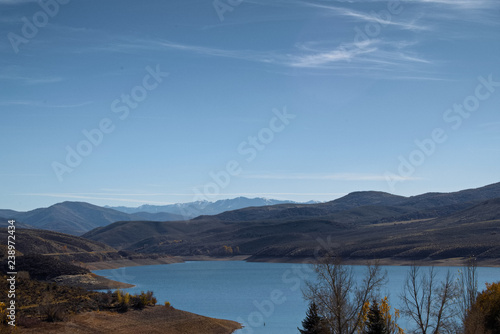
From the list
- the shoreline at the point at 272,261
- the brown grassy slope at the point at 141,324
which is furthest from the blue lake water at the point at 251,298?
the shoreline at the point at 272,261

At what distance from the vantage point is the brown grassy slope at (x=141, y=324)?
37.0 m

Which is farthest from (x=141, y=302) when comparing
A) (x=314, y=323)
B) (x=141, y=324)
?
(x=314, y=323)

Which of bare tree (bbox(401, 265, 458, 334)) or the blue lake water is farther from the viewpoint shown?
the blue lake water

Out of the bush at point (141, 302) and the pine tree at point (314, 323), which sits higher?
the pine tree at point (314, 323)

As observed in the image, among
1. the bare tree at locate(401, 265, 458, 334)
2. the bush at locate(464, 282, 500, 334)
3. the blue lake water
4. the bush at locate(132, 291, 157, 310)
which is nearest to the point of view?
the bare tree at locate(401, 265, 458, 334)

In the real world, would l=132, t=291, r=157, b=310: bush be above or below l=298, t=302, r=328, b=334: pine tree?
below

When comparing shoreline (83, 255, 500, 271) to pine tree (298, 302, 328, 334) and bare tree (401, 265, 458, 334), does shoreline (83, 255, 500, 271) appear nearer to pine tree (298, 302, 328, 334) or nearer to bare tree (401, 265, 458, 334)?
bare tree (401, 265, 458, 334)

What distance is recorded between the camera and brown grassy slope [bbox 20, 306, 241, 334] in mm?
37031


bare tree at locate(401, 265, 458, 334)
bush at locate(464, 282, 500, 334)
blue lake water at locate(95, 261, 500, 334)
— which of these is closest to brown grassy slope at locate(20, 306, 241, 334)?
blue lake water at locate(95, 261, 500, 334)

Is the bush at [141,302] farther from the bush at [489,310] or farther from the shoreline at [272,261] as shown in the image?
the shoreline at [272,261]

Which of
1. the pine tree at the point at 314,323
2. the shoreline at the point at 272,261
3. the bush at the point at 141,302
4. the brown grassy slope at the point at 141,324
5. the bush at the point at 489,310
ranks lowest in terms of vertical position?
the brown grassy slope at the point at 141,324

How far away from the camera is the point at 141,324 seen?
139ft

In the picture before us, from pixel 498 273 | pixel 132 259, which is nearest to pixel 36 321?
pixel 498 273

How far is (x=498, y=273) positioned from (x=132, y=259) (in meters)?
102
